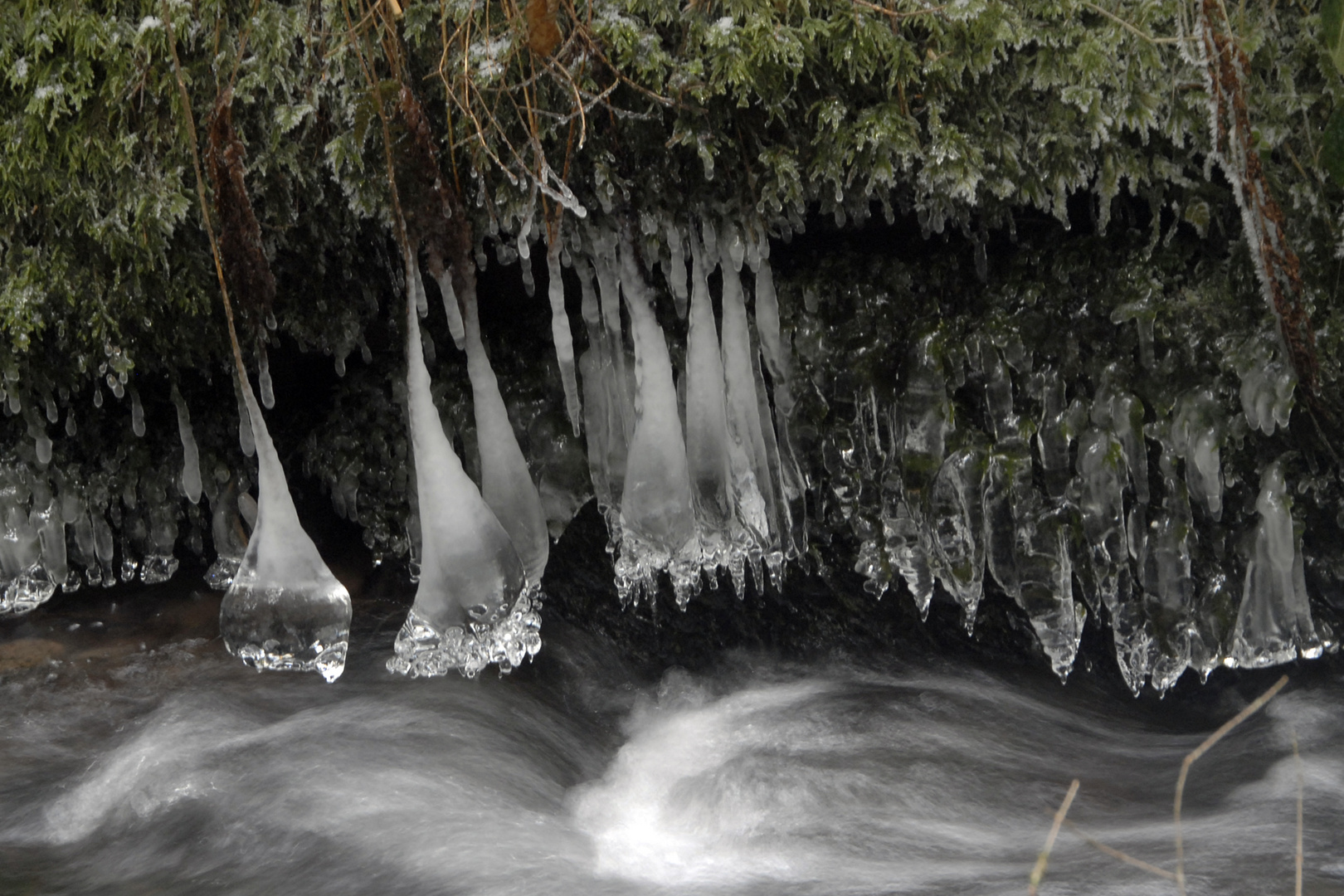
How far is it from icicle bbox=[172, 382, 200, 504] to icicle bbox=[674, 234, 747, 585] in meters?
1.49

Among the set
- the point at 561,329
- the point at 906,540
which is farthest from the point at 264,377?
the point at 906,540

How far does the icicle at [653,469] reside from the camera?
2.71m

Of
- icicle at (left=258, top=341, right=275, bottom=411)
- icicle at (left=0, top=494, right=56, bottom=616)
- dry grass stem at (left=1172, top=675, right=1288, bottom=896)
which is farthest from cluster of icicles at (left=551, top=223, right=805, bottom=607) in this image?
icicle at (left=0, top=494, right=56, bottom=616)

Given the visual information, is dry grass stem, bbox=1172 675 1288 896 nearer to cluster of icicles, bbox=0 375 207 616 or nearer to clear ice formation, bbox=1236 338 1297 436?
clear ice formation, bbox=1236 338 1297 436

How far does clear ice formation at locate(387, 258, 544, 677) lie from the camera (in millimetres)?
2646

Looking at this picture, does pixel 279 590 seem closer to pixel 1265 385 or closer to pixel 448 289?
pixel 448 289

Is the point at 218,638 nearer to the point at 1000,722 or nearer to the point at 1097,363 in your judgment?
the point at 1000,722

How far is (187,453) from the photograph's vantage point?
3164 millimetres

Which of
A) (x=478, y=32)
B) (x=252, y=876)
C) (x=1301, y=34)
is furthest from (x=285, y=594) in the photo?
(x=1301, y=34)

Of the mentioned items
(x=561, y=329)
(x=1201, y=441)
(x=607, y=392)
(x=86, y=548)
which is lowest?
(x=86, y=548)

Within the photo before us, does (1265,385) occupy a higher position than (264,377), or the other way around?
(264,377)

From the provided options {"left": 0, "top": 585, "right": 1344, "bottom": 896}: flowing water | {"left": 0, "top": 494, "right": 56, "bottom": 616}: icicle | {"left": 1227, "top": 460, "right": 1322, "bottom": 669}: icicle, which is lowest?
{"left": 0, "top": 585, "right": 1344, "bottom": 896}: flowing water

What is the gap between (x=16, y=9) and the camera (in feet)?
8.31

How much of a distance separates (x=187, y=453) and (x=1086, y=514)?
254 cm
